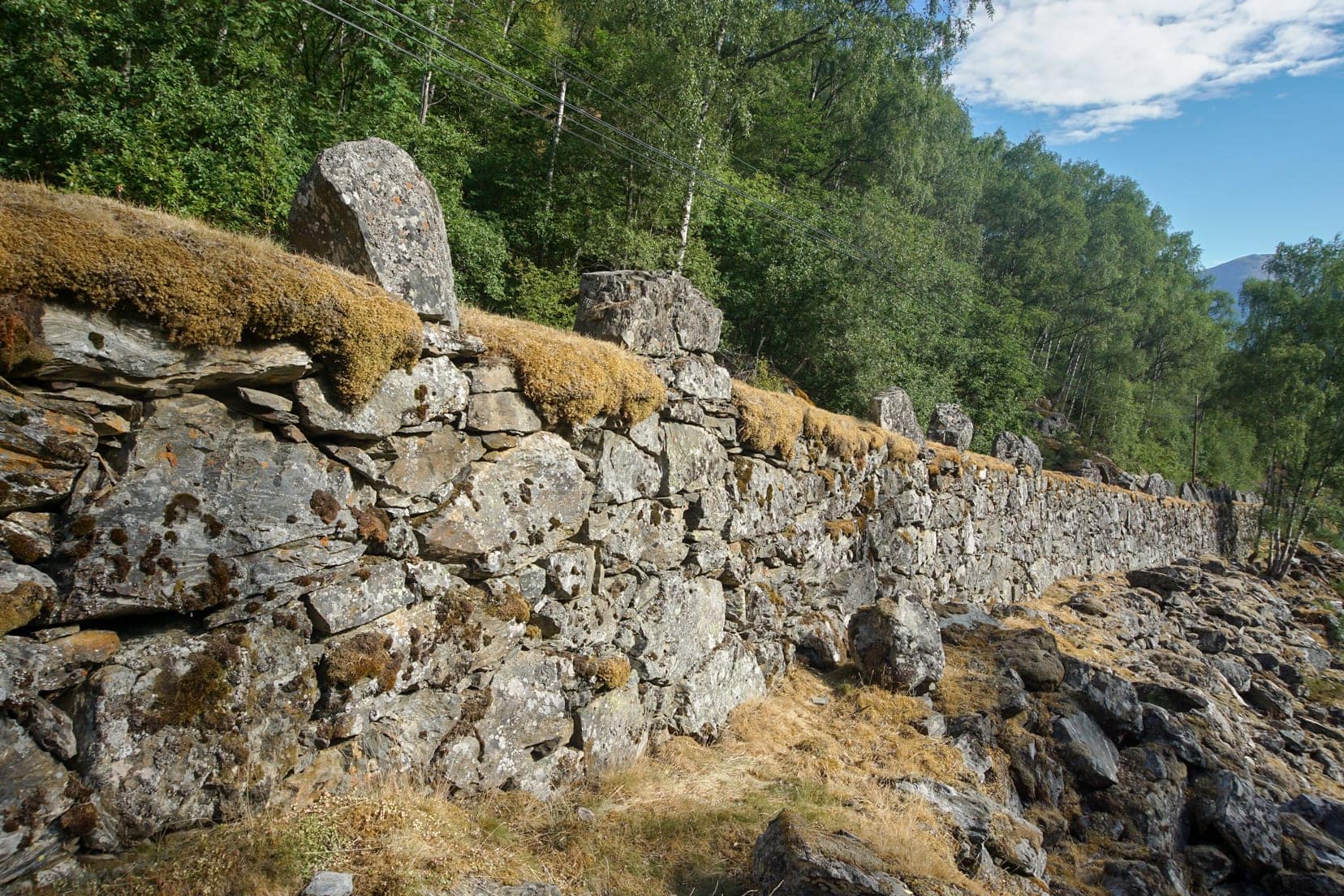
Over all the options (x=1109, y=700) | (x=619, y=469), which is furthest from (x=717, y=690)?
(x=1109, y=700)

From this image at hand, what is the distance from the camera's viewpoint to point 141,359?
3.65 meters

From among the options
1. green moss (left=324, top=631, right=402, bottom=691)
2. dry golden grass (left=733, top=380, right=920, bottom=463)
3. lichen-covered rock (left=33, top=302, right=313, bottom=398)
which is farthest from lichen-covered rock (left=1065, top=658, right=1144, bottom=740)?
lichen-covered rock (left=33, top=302, right=313, bottom=398)

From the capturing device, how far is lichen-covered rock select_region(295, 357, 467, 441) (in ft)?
14.5

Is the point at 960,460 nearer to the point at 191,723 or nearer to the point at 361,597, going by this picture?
the point at 361,597

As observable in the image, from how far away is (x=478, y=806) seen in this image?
197 inches

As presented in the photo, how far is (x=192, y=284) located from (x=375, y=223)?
1778mm

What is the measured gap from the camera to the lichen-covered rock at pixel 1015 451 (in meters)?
18.1

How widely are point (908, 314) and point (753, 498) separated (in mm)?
15955

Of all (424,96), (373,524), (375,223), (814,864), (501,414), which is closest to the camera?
(814,864)

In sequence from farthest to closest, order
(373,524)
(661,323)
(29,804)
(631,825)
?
(661,323) → (631,825) → (373,524) → (29,804)

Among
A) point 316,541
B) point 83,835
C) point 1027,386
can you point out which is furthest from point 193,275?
point 1027,386

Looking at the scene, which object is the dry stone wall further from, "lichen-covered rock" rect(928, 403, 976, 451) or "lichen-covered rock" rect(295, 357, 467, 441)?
"lichen-covered rock" rect(928, 403, 976, 451)

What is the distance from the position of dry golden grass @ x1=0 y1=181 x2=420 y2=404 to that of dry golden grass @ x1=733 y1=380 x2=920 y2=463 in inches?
191

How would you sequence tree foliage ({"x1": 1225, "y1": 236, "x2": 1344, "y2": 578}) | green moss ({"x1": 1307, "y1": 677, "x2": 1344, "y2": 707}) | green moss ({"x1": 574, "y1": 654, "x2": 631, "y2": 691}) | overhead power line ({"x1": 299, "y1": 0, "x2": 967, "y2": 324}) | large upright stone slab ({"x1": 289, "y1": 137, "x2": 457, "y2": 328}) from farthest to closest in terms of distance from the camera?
tree foliage ({"x1": 1225, "y1": 236, "x2": 1344, "y2": 578}) → green moss ({"x1": 1307, "y1": 677, "x2": 1344, "y2": 707}) → overhead power line ({"x1": 299, "y1": 0, "x2": 967, "y2": 324}) → green moss ({"x1": 574, "y1": 654, "x2": 631, "y2": 691}) → large upright stone slab ({"x1": 289, "y1": 137, "x2": 457, "y2": 328})
